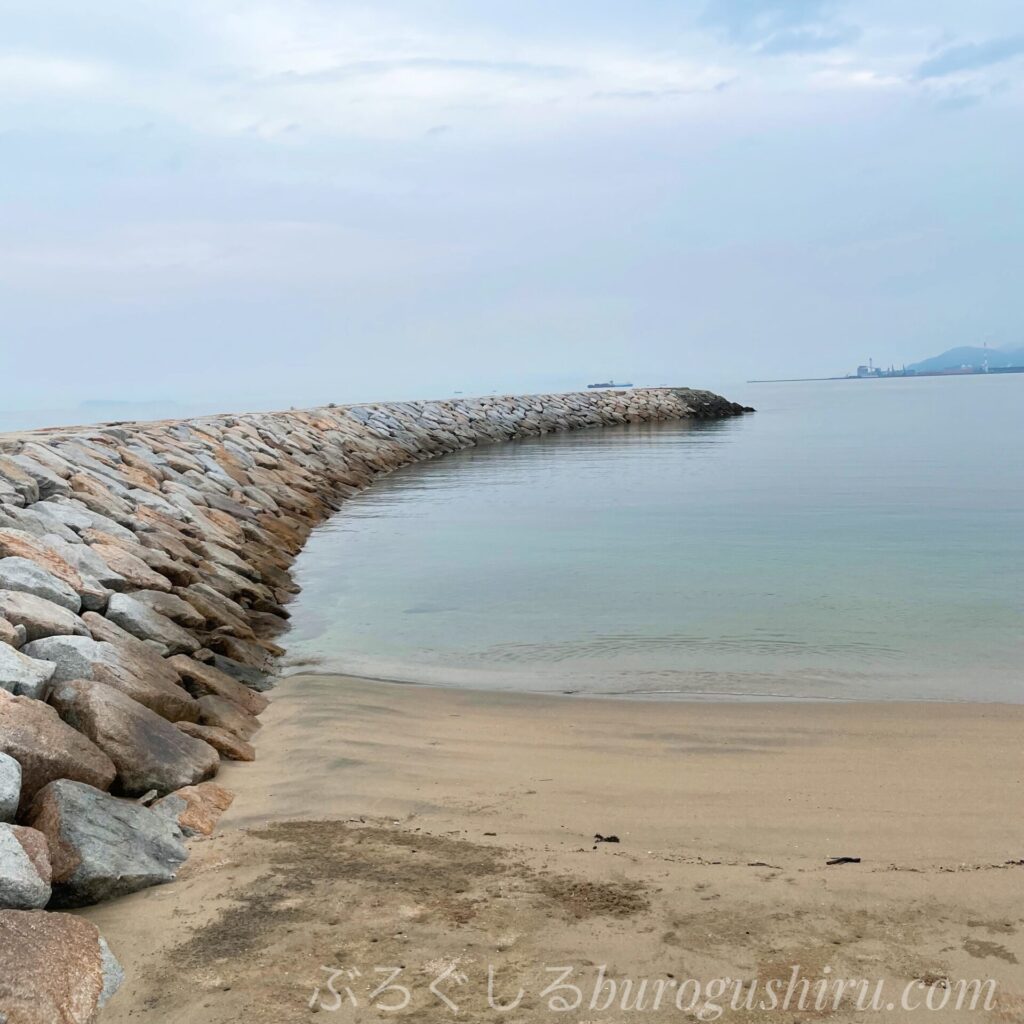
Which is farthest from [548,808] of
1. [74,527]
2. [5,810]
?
[74,527]

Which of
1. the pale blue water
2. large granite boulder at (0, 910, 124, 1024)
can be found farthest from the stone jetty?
the pale blue water

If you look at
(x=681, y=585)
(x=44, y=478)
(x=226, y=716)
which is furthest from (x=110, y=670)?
(x=681, y=585)

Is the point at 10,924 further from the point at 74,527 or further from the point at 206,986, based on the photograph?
the point at 74,527

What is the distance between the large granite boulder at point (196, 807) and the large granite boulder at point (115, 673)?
25.2 inches

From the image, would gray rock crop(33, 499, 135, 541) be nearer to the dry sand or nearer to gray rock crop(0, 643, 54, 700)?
the dry sand

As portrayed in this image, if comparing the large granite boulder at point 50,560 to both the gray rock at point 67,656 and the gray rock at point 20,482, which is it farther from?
the gray rock at point 20,482

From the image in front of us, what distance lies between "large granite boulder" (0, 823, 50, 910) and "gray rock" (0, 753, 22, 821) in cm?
14

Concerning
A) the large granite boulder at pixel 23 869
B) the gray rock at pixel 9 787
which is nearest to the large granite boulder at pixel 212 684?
the gray rock at pixel 9 787

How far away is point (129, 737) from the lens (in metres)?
4.47

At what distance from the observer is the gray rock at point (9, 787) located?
3.55 metres

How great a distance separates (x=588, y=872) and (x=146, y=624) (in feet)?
11.6

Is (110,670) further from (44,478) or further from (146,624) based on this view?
(44,478)

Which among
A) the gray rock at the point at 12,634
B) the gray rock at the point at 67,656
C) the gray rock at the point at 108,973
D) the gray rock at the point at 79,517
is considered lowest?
the gray rock at the point at 108,973

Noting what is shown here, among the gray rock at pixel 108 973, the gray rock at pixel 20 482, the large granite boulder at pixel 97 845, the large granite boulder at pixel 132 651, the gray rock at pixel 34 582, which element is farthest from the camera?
the gray rock at pixel 20 482
